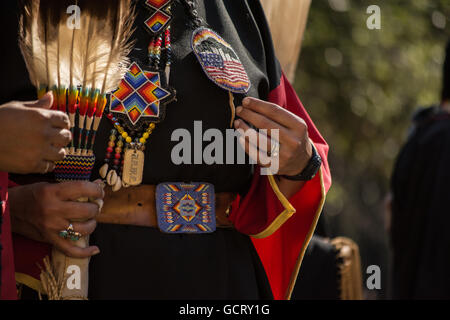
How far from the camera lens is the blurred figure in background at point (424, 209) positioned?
12.5ft

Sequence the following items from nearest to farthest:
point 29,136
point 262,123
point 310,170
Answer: point 29,136 < point 262,123 < point 310,170

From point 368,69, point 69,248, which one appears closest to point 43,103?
point 69,248

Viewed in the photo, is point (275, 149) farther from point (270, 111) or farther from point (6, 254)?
point (6, 254)

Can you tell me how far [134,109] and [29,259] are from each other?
0.52 metres

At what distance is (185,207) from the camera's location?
1.89m

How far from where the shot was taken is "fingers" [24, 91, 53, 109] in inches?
59.8

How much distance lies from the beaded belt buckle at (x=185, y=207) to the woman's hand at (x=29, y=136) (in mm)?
428

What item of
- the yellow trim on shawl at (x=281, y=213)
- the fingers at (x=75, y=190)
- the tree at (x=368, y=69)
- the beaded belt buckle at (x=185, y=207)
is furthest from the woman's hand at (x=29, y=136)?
the tree at (x=368, y=69)

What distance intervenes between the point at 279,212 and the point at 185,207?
0.31 metres

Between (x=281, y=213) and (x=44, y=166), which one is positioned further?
(x=281, y=213)

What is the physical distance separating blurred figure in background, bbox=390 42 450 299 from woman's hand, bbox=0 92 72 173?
289cm

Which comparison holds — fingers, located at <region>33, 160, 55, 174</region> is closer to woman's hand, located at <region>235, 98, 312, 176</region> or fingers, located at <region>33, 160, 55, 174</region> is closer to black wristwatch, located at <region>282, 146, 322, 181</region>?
woman's hand, located at <region>235, 98, 312, 176</region>

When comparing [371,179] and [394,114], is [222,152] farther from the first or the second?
[371,179]

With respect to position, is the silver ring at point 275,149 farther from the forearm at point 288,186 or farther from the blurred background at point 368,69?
the blurred background at point 368,69
